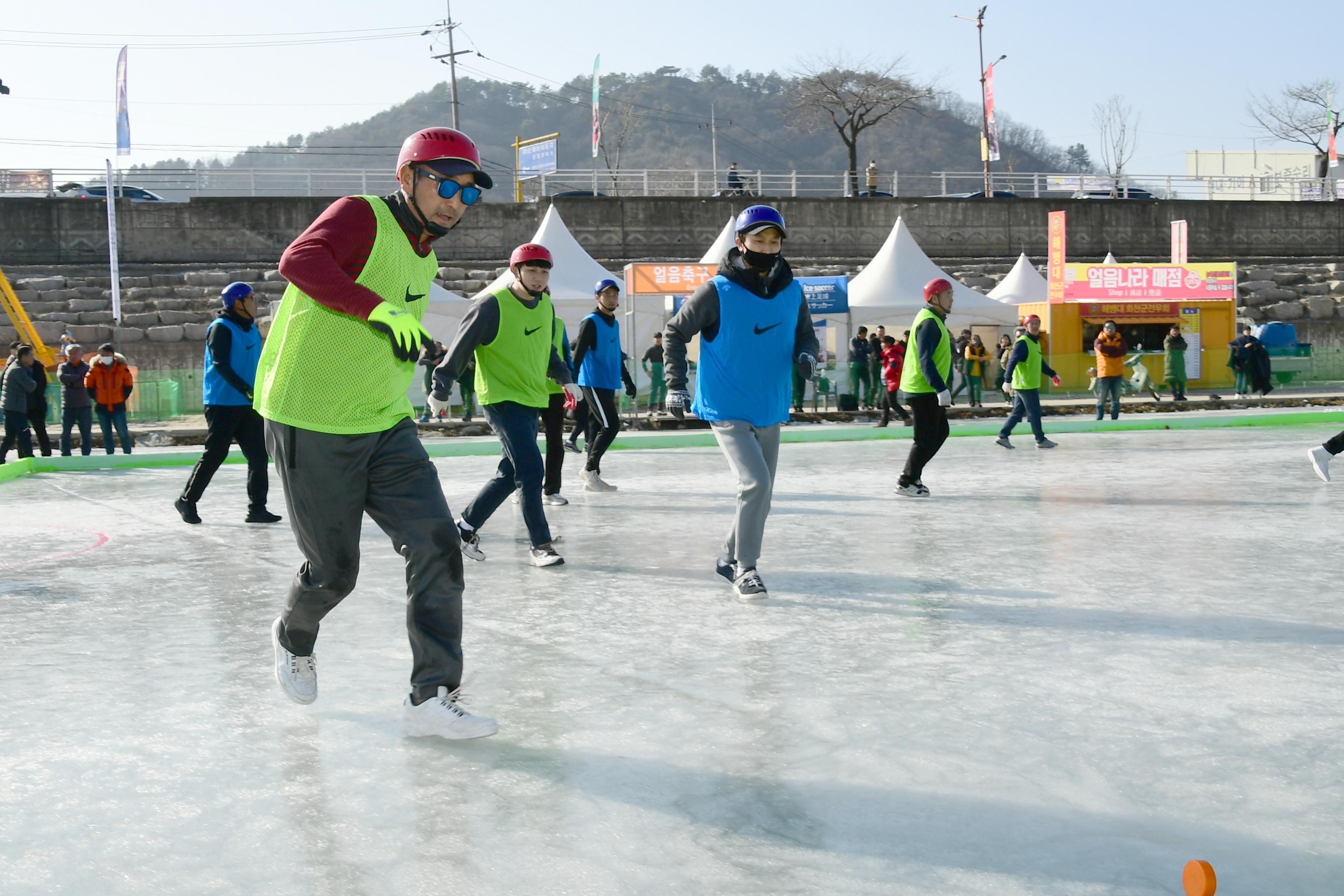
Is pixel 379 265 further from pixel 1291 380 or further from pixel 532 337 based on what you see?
pixel 1291 380

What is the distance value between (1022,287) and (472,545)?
21.2m

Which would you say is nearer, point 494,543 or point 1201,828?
point 1201,828

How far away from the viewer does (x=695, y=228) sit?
32.4 meters

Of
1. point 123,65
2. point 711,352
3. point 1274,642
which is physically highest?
point 123,65

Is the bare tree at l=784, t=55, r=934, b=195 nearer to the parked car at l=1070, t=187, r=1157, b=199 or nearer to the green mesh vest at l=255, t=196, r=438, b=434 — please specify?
the parked car at l=1070, t=187, r=1157, b=199

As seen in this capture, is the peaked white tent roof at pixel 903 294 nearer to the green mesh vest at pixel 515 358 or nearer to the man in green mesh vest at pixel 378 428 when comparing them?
the green mesh vest at pixel 515 358

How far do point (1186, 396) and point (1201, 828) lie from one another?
22.5 meters

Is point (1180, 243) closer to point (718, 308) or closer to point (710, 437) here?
point (710, 437)

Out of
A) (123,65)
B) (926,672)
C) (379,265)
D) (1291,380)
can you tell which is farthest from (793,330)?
(123,65)

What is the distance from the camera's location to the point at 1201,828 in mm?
2609

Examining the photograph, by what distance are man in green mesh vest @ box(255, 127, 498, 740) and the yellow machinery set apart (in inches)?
832

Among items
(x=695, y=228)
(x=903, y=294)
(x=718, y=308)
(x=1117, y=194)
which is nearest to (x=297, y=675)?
(x=718, y=308)

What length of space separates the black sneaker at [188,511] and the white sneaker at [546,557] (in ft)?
9.10

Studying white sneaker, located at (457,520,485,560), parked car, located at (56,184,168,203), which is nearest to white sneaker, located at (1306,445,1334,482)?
white sneaker, located at (457,520,485,560)
